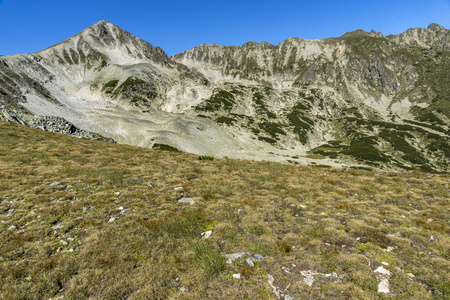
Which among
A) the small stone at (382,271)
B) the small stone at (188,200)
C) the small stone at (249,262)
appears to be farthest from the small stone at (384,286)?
the small stone at (188,200)

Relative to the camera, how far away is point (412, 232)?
34.3 ft

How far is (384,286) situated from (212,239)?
6.57 metres

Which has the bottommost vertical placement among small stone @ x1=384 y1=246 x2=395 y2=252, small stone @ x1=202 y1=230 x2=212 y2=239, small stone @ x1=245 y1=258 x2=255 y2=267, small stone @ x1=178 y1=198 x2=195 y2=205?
small stone @ x1=178 y1=198 x2=195 y2=205

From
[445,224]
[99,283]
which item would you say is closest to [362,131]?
[445,224]

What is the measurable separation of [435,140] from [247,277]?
9255 inches

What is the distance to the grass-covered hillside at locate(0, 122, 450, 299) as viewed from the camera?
6996 mm

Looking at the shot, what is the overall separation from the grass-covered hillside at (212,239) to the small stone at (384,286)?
5 cm

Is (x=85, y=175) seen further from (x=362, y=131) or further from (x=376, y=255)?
(x=362, y=131)

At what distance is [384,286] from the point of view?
7.07 metres

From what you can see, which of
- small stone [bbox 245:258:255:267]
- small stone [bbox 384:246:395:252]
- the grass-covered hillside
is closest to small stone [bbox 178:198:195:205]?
the grass-covered hillside

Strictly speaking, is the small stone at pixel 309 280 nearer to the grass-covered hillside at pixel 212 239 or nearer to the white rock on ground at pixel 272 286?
the grass-covered hillside at pixel 212 239

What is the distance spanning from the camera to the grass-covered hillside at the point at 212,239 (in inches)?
275

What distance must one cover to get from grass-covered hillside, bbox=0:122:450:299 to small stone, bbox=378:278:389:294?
5 centimetres

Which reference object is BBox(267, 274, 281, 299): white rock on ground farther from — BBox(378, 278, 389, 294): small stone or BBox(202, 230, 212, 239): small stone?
BBox(202, 230, 212, 239): small stone
